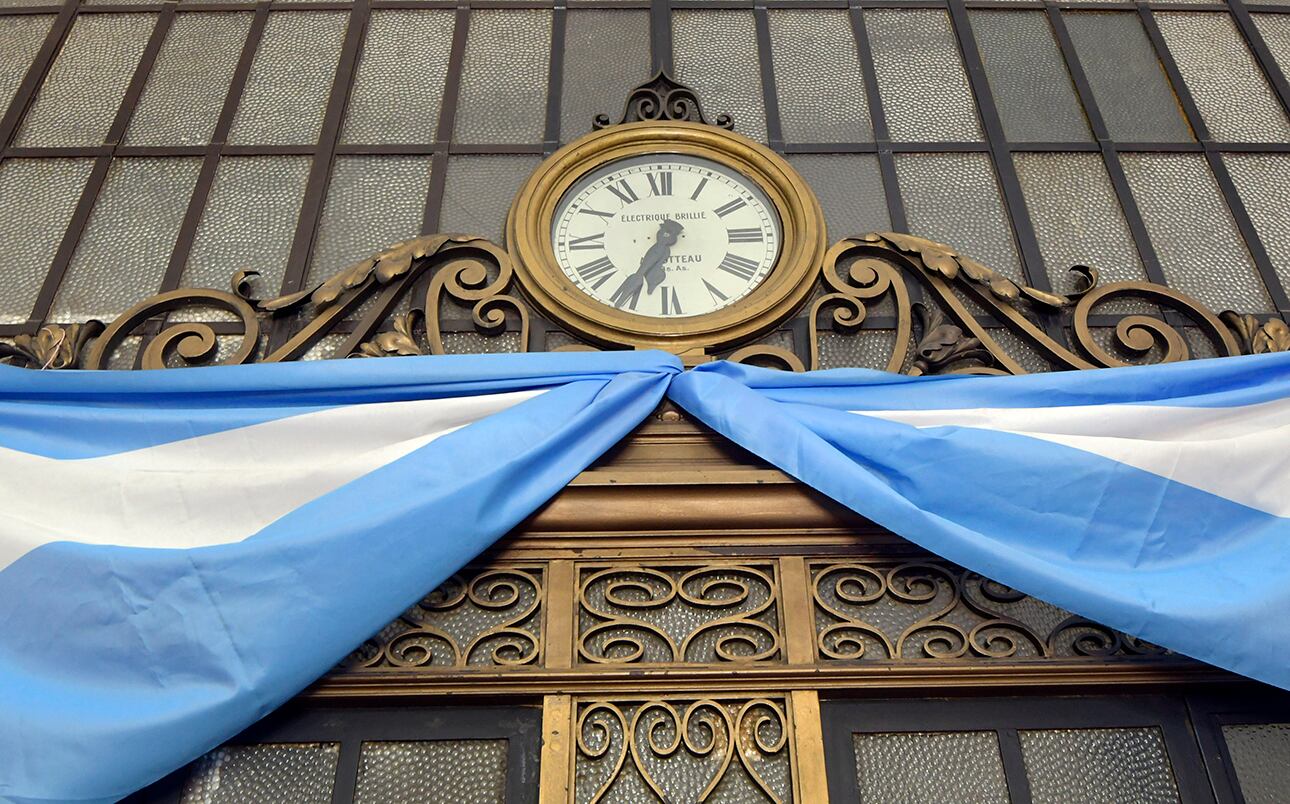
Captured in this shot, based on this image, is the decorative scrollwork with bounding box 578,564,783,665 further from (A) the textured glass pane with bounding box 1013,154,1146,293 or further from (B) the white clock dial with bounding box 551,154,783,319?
(A) the textured glass pane with bounding box 1013,154,1146,293

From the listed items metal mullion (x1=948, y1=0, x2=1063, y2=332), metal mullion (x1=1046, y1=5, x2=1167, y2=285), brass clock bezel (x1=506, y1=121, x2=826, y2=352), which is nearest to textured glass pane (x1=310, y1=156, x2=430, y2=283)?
brass clock bezel (x1=506, y1=121, x2=826, y2=352)

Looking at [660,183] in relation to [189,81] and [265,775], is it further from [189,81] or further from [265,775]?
[265,775]

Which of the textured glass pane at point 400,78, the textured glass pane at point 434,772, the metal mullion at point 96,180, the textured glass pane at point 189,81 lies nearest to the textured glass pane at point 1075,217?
the textured glass pane at point 400,78

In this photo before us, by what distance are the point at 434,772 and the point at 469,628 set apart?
346mm

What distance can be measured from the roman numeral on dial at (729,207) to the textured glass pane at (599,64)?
56cm

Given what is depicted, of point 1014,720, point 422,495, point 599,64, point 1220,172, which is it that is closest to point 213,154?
point 599,64

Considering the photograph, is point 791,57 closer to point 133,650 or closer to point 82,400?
point 82,400

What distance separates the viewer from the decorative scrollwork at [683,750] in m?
2.95

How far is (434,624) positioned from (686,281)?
4.12ft

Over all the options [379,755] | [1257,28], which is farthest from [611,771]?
[1257,28]

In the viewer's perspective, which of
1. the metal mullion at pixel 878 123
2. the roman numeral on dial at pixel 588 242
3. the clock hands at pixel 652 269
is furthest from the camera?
the metal mullion at pixel 878 123

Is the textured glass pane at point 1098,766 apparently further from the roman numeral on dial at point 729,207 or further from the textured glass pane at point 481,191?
A: the textured glass pane at point 481,191

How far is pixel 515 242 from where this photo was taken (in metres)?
3.84

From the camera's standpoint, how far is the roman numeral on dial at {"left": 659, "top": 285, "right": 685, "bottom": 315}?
12.2 feet
